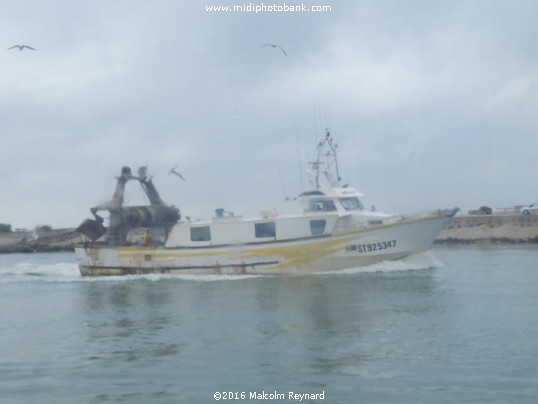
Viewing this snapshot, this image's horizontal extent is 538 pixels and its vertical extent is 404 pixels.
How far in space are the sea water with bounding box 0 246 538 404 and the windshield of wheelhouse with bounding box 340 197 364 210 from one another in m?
2.73

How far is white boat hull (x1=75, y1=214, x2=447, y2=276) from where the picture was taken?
28.0 meters

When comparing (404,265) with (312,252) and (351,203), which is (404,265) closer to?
(351,203)

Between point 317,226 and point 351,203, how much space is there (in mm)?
1951

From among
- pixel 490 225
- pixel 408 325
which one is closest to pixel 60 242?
pixel 490 225

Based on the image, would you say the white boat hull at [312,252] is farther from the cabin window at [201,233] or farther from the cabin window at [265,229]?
the cabin window at [201,233]

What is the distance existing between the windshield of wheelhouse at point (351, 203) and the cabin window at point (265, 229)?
8.99ft

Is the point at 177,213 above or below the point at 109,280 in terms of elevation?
above

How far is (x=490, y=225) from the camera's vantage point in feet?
169

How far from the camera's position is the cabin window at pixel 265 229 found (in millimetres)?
28641

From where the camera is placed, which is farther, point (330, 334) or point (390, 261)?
point (390, 261)

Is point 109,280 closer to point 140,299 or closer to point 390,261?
point 140,299

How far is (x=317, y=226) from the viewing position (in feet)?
93.0

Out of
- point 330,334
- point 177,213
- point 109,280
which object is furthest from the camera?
point 177,213

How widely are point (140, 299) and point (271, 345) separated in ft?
31.6
